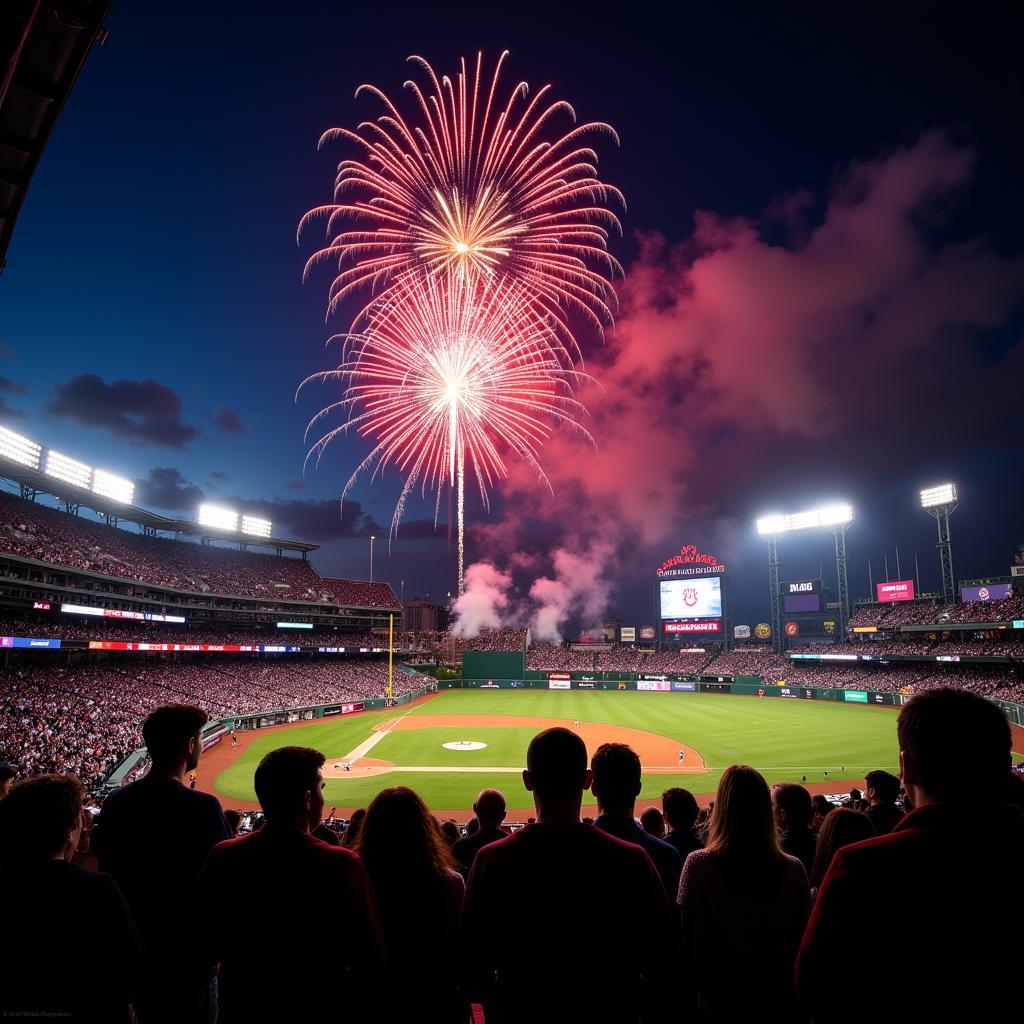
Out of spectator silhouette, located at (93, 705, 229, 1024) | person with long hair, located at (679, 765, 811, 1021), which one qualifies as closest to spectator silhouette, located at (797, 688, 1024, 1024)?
person with long hair, located at (679, 765, 811, 1021)

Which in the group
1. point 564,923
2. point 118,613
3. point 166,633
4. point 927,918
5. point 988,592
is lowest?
point 166,633

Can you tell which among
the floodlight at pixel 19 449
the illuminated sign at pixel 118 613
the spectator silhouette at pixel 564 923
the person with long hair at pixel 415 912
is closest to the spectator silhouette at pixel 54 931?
the person with long hair at pixel 415 912

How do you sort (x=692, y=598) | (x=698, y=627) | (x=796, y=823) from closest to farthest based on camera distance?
(x=796, y=823) → (x=698, y=627) → (x=692, y=598)

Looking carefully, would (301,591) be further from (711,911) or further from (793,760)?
(711,911)

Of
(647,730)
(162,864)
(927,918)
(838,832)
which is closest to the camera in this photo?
(927,918)

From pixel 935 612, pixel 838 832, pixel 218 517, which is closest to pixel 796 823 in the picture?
pixel 838 832

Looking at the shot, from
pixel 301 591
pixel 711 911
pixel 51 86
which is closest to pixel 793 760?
pixel 711 911

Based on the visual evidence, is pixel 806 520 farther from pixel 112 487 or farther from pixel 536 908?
pixel 536 908
